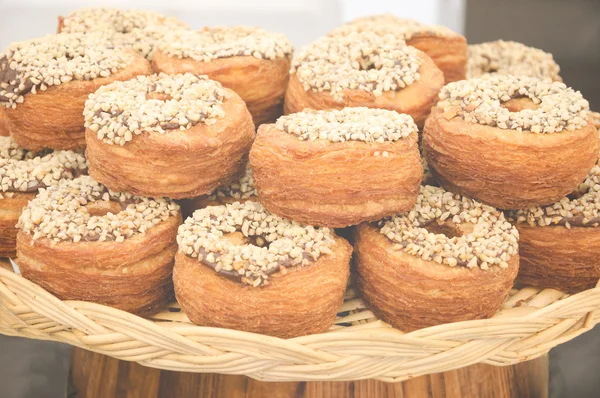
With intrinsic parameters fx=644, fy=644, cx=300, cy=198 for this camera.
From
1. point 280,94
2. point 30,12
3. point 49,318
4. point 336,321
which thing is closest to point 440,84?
point 280,94

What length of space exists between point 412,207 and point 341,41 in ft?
3.17

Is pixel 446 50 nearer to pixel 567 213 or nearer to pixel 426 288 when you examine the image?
pixel 567 213

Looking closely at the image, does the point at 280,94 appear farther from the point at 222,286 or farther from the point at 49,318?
the point at 49,318

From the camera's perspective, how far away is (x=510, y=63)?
353 cm

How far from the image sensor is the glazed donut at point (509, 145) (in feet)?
7.60

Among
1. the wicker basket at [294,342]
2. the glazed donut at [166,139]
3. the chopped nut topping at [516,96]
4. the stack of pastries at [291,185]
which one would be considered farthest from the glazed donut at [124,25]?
the chopped nut topping at [516,96]

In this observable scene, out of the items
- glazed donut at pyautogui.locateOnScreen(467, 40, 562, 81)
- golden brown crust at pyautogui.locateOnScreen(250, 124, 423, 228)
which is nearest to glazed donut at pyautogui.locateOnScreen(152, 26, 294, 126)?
golden brown crust at pyautogui.locateOnScreen(250, 124, 423, 228)

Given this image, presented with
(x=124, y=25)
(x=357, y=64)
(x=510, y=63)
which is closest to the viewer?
(x=357, y=64)

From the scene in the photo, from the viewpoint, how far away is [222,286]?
2131 millimetres

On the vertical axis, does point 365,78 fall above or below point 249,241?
above

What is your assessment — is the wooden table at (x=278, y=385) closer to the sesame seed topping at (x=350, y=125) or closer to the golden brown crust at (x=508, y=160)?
the golden brown crust at (x=508, y=160)

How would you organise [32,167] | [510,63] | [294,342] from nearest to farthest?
[294,342], [32,167], [510,63]

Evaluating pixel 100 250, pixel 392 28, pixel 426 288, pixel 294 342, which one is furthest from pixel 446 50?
pixel 100 250

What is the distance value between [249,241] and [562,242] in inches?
47.4
